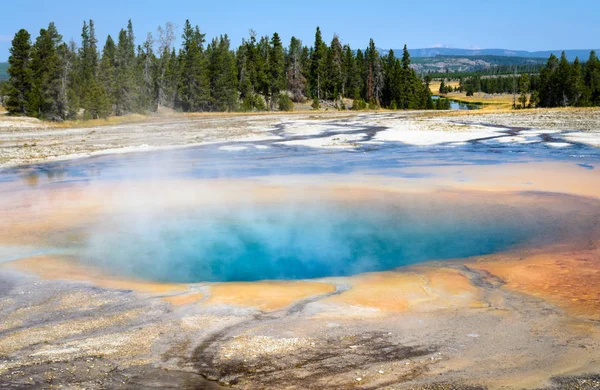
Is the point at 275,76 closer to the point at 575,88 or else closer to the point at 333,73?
the point at 333,73

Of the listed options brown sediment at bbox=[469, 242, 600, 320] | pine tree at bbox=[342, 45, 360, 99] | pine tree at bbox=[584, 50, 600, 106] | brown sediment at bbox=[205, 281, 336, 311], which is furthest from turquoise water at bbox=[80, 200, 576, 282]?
pine tree at bbox=[342, 45, 360, 99]

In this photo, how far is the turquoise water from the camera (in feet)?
32.6

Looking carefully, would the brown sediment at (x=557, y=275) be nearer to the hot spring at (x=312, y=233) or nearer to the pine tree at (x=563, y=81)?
the hot spring at (x=312, y=233)

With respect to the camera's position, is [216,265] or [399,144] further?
[399,144]

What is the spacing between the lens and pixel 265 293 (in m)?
8.42

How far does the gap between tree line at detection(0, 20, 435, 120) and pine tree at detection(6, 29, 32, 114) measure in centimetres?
8

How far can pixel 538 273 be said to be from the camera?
29.9 ft

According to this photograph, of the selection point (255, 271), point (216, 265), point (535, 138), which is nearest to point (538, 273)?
point (255, 271)

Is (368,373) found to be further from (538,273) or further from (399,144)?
(399,144)

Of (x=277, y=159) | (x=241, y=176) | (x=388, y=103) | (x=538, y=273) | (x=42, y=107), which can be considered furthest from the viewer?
(x=388, y=103)

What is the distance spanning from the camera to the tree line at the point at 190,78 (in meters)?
53.3

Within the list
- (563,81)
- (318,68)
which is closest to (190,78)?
(318,68)

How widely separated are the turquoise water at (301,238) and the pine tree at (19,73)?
45429 mm

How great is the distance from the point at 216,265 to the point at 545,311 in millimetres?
4999
